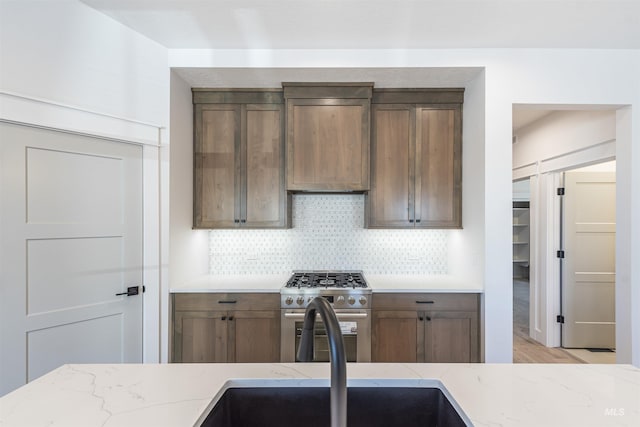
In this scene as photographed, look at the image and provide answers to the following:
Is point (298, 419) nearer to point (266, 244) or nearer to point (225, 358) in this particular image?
point (225, 358)

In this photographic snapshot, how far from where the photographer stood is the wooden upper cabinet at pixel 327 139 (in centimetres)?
270

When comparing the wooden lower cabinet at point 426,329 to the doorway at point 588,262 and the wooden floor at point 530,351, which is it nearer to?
the wooden floor at point 530,351

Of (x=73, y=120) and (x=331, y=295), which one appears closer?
(x=73, y=120)

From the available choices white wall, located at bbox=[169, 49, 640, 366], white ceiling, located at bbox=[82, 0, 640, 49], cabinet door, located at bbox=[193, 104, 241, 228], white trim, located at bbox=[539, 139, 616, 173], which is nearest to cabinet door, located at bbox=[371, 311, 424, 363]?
white wall, located at bbox=[169, 49, 640, 366]

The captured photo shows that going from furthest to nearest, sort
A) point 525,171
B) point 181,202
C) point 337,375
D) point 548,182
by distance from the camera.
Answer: point 525,171 → point 548,182 → point 181,202 → point 337,375

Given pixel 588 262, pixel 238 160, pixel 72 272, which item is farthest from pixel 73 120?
pixel 588 262

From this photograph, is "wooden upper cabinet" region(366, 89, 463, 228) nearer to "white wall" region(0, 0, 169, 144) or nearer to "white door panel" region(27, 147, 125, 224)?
"white wall" region(0, 0, 169, 144)

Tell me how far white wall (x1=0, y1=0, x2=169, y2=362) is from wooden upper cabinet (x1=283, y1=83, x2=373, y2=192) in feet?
3.45

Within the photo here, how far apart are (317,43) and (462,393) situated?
93.6 inches

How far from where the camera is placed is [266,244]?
121 inches

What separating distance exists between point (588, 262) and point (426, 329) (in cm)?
259

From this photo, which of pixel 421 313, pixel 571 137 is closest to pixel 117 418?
pixel 421 313

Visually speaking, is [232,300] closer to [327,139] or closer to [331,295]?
[331,295]

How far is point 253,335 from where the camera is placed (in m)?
2.48
